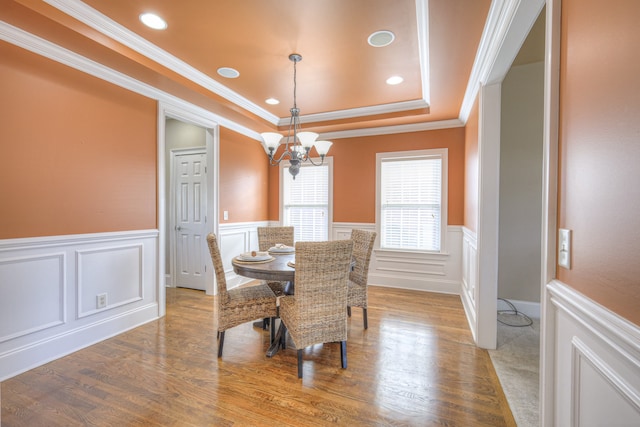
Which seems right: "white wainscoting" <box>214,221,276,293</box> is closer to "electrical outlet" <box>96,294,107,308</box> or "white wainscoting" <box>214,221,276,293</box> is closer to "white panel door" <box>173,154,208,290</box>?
"white panel door" <box>173,154,208,290</box>

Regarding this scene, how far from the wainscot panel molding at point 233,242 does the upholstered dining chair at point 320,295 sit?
7.65 feet

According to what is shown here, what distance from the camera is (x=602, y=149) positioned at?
0.83 meters

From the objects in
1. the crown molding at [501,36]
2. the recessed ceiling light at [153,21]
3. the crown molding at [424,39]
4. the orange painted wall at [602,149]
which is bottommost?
the orange painted wall at [602,149]

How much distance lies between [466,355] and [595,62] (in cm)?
237

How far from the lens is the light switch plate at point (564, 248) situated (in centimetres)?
102

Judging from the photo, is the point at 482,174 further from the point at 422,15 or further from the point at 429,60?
the point at 422,15

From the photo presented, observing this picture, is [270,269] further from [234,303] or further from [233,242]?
[233,242]

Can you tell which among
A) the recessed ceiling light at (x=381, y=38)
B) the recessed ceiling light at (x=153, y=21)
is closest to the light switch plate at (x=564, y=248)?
the recessed ceiling light at (x=381, y=38)

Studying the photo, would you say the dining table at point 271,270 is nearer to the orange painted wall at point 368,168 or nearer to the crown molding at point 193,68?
the crown molding at point 193,68

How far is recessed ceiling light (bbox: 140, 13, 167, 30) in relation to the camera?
2.14 m

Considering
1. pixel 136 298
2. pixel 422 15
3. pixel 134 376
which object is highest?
pixel 422 15

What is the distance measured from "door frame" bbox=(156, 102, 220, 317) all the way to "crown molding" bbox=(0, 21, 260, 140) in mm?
65

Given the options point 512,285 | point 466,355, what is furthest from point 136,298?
point 512,285

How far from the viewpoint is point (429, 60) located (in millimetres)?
2561
